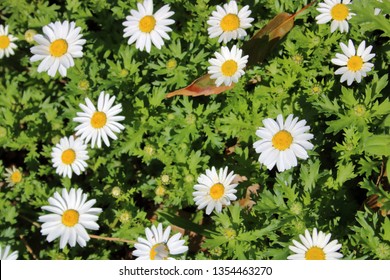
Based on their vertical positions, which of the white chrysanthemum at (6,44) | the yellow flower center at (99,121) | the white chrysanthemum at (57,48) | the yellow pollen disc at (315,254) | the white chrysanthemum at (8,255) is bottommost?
the yellow pollen disc at (315,254)

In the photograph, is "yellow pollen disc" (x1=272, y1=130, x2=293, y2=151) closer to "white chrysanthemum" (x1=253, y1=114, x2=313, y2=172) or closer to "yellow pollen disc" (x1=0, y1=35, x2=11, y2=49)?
"white chrysanthemum" (x1=253, y1=114, x2=313, y2=172)

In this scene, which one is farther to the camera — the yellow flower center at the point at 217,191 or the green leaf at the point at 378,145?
the yellow flower center at the point at 217,191

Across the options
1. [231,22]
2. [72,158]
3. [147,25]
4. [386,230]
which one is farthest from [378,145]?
[72,158]

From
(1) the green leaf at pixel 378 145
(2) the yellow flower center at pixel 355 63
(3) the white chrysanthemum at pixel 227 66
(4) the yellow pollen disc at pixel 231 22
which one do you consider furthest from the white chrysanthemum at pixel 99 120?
(1) the green leaf at pixel 378 145

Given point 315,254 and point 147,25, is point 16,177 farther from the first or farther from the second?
point 315,254

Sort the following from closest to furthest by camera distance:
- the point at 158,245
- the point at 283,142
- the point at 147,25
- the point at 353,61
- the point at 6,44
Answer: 1. the point at 283,142
2. the point at 158,245
3. the point at 353,61
4. the point at 147,25
5. the point at 6,44

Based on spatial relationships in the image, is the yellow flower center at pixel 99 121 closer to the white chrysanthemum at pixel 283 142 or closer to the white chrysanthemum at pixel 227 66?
the white chrysanthemum at pixel 227 66
